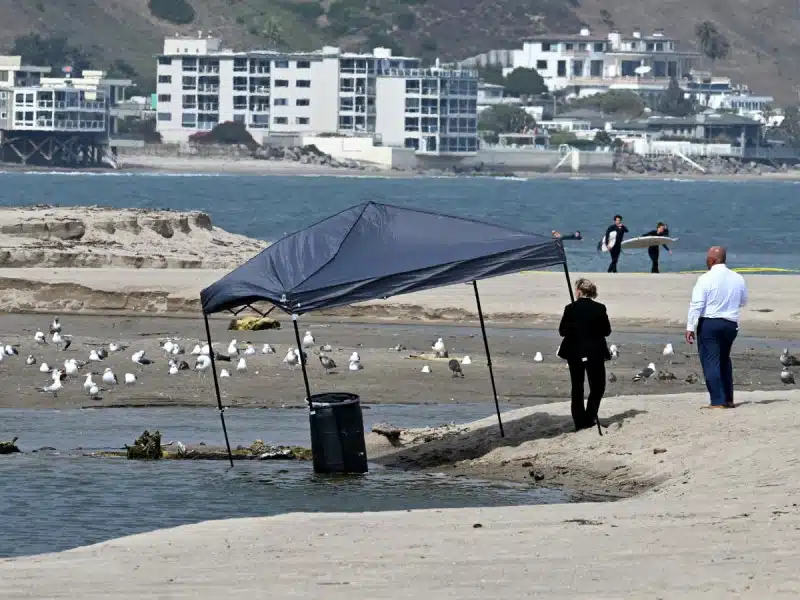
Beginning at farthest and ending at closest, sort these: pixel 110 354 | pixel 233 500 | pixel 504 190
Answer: pixel 504 190 → pixel 110 354 → pixel 233 500

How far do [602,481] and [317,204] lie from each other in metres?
→ 104

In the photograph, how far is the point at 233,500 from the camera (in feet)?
49.2

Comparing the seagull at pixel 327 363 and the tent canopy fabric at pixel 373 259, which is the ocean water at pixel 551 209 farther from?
the tent canopy fabric at pixel 373 259

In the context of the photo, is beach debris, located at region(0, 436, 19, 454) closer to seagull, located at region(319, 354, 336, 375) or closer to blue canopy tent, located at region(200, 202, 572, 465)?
blue canopy tent, located at region(200, 202, 572, 465)

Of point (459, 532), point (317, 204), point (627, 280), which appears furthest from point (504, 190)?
point (459, 532)

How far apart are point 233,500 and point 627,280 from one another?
74.6 ft

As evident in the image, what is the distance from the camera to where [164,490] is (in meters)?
15.5

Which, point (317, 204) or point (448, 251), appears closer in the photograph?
point (448, 251)

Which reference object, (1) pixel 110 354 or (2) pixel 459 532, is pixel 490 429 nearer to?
(2) pixel 459 532

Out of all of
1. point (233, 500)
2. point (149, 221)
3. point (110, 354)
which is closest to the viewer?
point (233, 500)

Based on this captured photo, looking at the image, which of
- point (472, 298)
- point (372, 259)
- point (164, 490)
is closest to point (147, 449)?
point (164, 490)

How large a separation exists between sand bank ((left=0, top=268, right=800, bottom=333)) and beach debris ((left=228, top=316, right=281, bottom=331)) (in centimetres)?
276

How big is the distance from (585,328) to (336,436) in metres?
2.39

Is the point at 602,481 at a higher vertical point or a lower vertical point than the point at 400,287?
lower
